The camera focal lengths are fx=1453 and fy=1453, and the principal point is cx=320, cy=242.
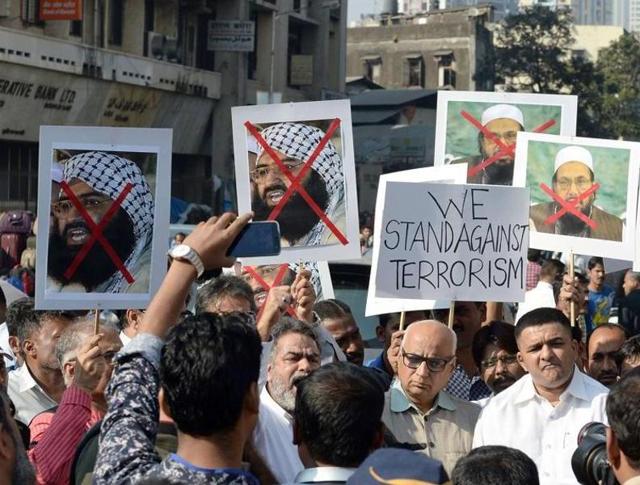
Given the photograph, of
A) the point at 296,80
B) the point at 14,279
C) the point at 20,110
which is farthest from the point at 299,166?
the point at 296,80

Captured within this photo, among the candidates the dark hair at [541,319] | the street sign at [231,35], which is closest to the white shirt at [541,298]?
the dark hair at [541,319]

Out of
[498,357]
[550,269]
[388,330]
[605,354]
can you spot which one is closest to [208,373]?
[498,357]

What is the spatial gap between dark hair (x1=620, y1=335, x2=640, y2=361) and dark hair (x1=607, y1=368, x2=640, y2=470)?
325cm

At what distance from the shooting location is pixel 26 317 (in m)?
6.69

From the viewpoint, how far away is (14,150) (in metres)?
29.5

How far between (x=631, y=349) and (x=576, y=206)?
140 centimetres

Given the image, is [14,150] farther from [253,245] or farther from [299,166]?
[253,245]

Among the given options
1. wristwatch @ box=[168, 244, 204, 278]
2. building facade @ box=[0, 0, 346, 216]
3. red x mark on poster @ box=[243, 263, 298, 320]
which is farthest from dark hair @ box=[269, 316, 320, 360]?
building facade @ box=[0, 0, 346, 216]

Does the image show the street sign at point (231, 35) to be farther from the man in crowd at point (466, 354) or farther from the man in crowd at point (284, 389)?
the man in crowd at point (284, 389)

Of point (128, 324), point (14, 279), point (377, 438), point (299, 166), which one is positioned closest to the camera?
point (377, 438)

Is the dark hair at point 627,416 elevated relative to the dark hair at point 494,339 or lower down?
elevated

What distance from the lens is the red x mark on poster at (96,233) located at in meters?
6.05

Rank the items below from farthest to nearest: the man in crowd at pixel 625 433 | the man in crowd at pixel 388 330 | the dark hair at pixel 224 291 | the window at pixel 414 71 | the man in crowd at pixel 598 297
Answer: the window at pixel 414 71 → the man in crowd at pixel 598 297 → the man in crowd at pixel 388 330 → the dark hair at pixel 224 291 → the man in crowd at pixel 625 433

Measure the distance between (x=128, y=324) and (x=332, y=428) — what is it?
334cm
